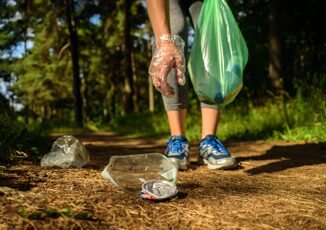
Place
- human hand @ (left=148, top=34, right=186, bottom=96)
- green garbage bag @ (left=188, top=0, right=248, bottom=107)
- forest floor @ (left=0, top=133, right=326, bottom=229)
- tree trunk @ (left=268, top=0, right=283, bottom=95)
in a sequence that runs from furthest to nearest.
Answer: tree trunk @ (left=268, top=0, right=283, bottom=95) < green garbage bag @ (left=188, top=0, right=248, bottom=107) < human hand @ (left=148, top=34, right=186, bottom=96) < forest floor @ (left=0, top=133, right=326, bottom=229)

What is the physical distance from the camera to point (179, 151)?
103 inches

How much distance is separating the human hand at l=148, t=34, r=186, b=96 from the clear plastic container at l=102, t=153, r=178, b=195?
36cm

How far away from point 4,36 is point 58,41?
50.4ft

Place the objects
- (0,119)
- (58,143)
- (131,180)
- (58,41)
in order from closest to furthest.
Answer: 1. (131,180)
2. (58,143)
3. (0,119)
4. (58,41)

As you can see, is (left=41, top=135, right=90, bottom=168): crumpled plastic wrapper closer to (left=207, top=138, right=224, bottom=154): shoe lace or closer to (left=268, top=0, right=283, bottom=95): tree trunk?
(left=207, top=138, right=224, bottom=154): shoe lace

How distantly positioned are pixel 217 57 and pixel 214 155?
0.66 metres

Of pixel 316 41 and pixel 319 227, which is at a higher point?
pixel 316 41

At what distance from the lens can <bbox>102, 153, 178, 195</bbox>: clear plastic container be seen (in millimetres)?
1930

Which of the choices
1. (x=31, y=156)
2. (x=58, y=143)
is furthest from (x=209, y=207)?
(x=31, y=156)

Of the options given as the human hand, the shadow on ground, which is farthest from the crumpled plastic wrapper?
the shadow on ground

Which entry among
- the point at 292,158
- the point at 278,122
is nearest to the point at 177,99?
the point at 292,158

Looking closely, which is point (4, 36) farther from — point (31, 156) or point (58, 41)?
point (58, 41)

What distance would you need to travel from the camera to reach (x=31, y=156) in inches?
107

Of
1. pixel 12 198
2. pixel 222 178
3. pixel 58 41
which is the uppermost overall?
pixel 58 41
